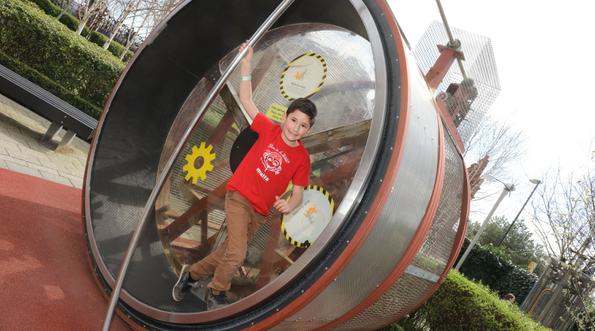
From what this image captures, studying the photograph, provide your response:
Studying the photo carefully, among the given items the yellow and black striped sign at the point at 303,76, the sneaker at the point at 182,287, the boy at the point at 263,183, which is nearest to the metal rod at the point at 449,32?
the yellow and black striped sign at the point at 303,76

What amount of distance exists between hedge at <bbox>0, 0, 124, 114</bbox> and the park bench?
1.87 meters

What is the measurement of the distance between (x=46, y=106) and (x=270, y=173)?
4.36m

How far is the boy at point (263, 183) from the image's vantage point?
3648 millimetres

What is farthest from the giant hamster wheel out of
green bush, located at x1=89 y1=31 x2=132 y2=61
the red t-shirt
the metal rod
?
green bush, located at x1=89 y1=31 x2=132 y2=61

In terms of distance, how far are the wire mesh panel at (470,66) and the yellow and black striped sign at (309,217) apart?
1.71 meters

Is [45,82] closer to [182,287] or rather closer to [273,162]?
[182,287]

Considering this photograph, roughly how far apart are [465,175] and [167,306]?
288cm

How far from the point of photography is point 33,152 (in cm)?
621

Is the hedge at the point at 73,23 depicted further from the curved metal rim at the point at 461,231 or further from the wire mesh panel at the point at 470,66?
the curved metal rim at the point at 461,231

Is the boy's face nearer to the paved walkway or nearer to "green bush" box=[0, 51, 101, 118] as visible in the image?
the paved walkway

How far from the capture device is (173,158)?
3.01 m

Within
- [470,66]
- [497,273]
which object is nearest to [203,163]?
[470,66]

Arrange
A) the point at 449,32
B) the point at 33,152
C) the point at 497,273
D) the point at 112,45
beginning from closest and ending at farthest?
1. the point at 449,32
2. the point at 33,152
3. the point at 497,273
4. the point at 112,45

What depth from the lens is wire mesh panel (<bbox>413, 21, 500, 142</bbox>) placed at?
479cm
